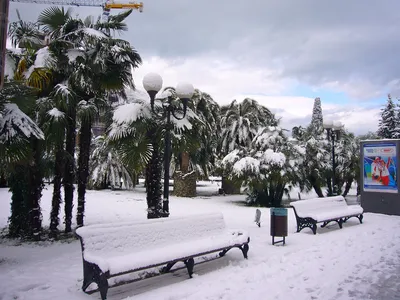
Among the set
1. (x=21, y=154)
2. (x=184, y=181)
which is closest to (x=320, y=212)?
(x=21, y=154)

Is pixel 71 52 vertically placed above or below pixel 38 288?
above

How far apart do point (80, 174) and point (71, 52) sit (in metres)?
3.17

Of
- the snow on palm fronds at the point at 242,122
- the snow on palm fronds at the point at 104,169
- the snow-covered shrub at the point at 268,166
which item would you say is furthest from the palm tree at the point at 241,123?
the snow on palm fronds at the point at 104,169

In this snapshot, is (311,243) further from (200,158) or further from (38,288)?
(200,158)

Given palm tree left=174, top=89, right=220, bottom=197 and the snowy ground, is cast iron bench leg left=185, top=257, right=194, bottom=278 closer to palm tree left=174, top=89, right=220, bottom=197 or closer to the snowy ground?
the snowy ground

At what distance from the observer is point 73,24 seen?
8.91 metres

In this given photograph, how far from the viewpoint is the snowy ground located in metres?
4.90

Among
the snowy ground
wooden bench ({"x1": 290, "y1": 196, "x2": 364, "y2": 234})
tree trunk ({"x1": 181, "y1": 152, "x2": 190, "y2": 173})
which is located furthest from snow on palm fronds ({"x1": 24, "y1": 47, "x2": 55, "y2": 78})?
tree trunk ({"x1": 181, "y1": 152, "x2": 190, "y2": 173})

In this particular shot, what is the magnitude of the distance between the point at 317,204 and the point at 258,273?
5.48 metres

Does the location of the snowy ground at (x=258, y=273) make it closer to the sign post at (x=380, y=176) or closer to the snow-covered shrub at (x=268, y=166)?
the sign post at (x=380, y=176)

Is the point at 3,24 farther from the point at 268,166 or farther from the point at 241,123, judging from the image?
the point at 241,123

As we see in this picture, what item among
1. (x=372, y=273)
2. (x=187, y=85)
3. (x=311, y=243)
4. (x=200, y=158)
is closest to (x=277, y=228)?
(x=311, y=243)

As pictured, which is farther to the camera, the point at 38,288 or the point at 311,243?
the point at 311,243

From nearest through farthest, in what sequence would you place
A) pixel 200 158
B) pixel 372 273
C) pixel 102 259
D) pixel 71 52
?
pixel 102 259
pixel 372 273
pixel 71 52
pixel 200 158
